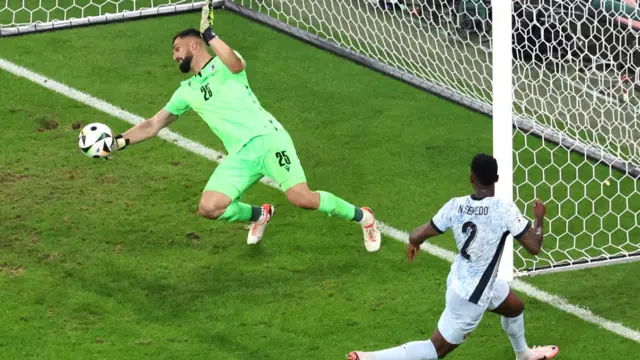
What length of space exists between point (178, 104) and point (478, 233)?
2875 mm

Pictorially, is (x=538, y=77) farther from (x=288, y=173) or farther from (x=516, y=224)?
(x=516, y=224)


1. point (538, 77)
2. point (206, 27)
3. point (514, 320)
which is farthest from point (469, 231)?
point (538, 77)

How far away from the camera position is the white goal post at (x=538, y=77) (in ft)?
32.4

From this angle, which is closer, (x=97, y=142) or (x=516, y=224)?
(x=516, y=224)

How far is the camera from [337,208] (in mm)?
9344

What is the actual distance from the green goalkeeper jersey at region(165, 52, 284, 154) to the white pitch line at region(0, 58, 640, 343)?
155 cm

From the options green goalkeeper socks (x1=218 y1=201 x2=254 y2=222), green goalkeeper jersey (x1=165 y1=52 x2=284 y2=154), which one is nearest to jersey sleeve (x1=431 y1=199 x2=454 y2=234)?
green goalkeeper jersey (x1=165 y1=52 x2=284 y2=154)

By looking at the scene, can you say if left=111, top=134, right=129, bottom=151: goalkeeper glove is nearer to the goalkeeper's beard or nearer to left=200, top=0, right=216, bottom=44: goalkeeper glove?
the goalkeeper's beard

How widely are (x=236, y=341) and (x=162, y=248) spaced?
1474 millimetres

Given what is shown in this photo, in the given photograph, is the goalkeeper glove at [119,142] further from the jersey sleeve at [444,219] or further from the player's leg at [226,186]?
the jersey sleeve at [444,219]

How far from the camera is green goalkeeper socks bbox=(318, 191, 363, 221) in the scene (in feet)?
30.3

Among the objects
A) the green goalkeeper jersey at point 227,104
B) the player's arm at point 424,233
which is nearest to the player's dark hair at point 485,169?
the player's arm at point 424,233

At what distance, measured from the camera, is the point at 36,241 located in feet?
32.0

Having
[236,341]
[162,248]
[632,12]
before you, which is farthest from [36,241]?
[632,12]
